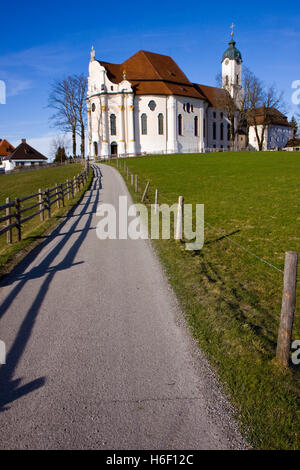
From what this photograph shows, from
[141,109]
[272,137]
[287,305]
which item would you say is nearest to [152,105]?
[141,109]

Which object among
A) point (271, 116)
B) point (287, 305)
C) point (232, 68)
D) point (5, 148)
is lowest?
point (287, 305)

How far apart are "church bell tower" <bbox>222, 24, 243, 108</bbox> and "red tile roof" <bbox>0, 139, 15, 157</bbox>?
59336mm

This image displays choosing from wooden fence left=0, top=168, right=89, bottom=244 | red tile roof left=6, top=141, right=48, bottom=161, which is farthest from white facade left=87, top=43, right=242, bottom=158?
wooden fence left=0, top=168, right=89, bottom=244

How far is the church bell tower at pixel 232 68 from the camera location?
7699 centimetres

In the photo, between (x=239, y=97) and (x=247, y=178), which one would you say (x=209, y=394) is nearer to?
(x=247, y=178)

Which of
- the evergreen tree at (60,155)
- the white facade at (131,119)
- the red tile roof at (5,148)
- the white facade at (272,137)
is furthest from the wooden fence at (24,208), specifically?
the white facade at (272,137)

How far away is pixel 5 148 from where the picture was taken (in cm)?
9012

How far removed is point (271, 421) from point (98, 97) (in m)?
64.2

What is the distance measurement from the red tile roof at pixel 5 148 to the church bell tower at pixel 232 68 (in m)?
59.3

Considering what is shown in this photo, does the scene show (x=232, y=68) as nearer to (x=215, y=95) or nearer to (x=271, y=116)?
(x=215, y=95)

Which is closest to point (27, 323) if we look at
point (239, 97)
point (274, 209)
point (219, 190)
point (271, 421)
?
point (271, 421)

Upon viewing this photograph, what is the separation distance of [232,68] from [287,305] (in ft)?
282

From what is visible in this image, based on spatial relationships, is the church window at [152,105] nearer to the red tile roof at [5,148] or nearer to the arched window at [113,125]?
the arched window at [113,125]

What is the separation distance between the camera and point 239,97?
242 feet
